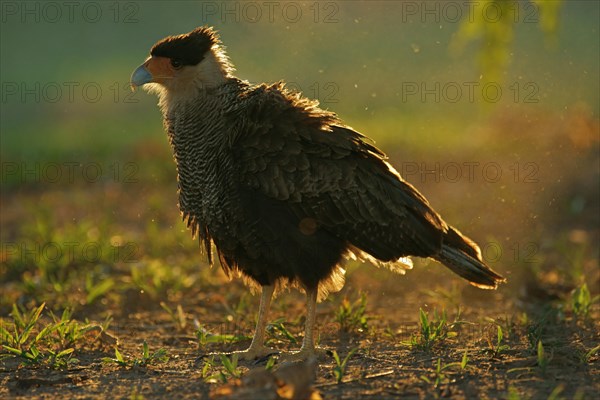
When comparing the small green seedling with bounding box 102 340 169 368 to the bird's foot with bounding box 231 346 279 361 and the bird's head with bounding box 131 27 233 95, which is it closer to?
the bird's foot with bounding box 231 346 279 361

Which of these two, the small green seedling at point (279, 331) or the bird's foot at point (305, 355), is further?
the small green seedling at point (279, 331)

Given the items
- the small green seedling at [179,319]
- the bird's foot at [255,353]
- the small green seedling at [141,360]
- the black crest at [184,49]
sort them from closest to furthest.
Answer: the small green seedling at [141,360] < the bird's foot at [255,353] < the black crest at [184,49] < the small green seedling at [179,319]

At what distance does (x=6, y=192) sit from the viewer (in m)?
10.3

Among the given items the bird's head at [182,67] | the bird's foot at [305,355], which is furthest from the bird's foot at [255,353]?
the bird's head at [182,67]

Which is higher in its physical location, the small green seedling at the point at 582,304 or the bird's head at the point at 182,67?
the bird's head at the point at 182,67

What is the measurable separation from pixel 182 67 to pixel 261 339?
5.69ft

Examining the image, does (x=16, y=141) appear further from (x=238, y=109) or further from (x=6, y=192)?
(x=238, y=109)

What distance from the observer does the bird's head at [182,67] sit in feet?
17.7

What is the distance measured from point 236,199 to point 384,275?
2.59 meters

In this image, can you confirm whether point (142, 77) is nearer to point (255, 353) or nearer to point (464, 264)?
point (255, 353)

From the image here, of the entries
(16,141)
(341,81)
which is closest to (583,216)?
(16,141)

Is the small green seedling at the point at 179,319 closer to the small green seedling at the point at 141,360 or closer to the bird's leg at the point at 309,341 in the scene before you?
the small green seedling at the point at 141,360

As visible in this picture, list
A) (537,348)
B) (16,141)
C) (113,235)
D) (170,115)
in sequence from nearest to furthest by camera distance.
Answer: (537,348) → (170,115) → (113,235) → (16,141)

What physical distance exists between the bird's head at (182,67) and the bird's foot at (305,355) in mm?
1699
